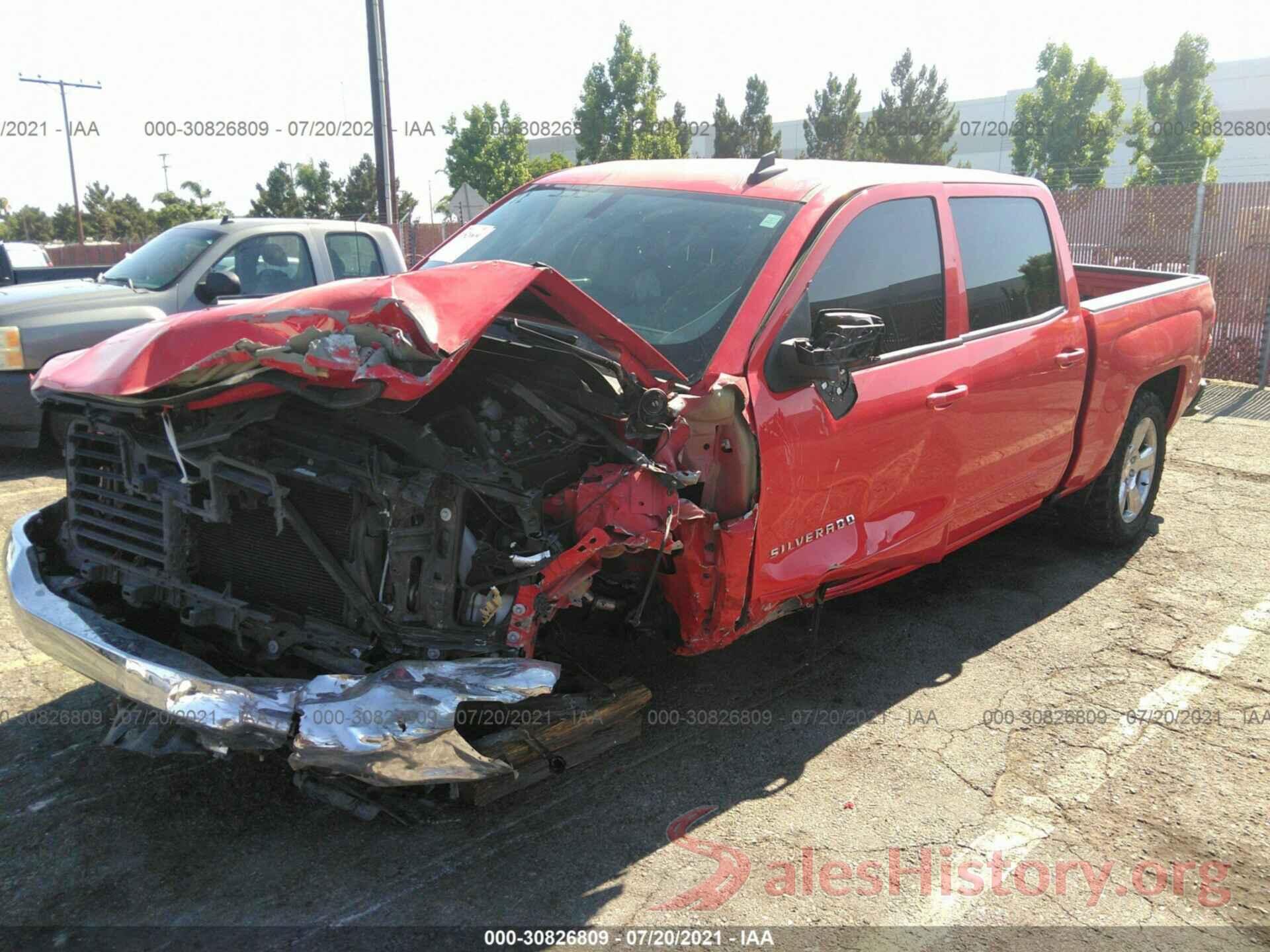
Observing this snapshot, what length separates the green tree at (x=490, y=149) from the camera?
132 feet

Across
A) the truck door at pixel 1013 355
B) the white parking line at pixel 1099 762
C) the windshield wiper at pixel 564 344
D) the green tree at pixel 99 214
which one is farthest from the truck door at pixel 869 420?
the green tree at pixel 99 214

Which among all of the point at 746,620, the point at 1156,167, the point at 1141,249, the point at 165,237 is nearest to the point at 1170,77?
the point at 1156,167

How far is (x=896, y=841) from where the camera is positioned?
3.22 metres

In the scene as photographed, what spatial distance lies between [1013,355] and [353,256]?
5711mm

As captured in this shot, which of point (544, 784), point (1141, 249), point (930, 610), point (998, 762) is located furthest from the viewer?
point (1141, 249)

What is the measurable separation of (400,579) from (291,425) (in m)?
0.59

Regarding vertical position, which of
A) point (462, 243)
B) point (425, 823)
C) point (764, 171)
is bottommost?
point (425, 823)

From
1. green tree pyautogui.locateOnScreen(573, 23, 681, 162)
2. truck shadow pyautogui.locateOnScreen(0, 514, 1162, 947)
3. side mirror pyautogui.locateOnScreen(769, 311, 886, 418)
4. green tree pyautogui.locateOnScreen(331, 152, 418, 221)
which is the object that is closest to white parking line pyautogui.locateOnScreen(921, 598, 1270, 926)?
truck shadow pyautogui.locateOnScreen(0, 514, 1162, 947)

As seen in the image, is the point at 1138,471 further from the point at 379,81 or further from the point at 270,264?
the point at 379,81

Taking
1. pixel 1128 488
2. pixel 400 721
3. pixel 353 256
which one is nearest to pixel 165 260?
pixel 353 256

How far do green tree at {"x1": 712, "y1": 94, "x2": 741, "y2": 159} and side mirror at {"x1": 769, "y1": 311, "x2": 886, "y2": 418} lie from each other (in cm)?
4299

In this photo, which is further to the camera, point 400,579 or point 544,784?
point 544,784

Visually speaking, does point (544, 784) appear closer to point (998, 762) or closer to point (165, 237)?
point (998, 762)

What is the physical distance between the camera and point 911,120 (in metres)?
43.2
